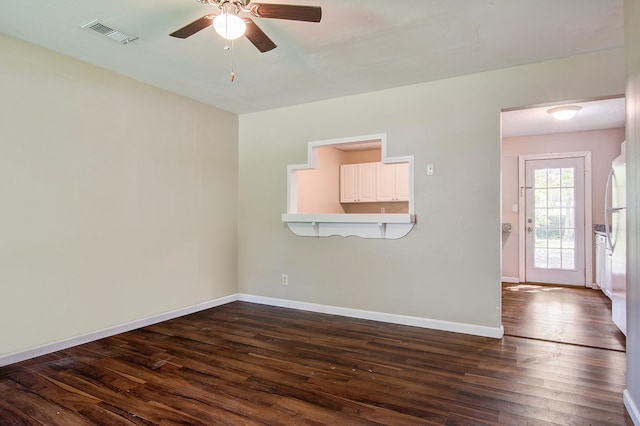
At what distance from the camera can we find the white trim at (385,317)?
10.9 ft

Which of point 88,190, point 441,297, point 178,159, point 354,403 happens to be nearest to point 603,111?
point 441,297

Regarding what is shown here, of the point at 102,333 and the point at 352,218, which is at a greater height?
the point at 352,218

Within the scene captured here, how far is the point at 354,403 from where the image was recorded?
2105mm

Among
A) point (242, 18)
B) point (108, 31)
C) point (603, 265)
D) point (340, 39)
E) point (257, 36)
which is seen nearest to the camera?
point (242, 18)

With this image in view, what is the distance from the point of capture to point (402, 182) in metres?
5.87

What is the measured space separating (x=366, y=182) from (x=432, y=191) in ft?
8.93

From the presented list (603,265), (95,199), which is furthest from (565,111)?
(95,199)

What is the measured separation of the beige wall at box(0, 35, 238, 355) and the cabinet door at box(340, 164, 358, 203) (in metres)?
2.65

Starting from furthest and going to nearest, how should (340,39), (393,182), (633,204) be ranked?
(393,182) → (340,39) → (633,204)

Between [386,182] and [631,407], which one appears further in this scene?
[386,182]

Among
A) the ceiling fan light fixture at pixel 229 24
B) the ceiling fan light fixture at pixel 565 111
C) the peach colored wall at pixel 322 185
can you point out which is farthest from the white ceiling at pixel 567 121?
the ceiling fan light fixture at pixel 229 24

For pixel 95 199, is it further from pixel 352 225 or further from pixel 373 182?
pixel 373 182

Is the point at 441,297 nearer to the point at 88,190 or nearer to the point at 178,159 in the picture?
the point at 178,159

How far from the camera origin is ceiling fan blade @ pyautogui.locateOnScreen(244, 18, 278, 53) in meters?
2.09
